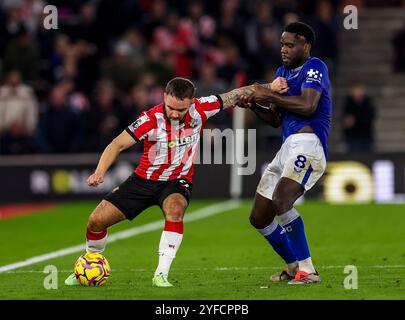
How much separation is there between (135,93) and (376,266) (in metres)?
10.4

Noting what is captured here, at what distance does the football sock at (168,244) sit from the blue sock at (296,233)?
3.34ft

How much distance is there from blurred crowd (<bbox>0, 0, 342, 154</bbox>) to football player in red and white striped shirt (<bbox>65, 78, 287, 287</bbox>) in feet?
34.2

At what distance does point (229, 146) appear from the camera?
21.2 m

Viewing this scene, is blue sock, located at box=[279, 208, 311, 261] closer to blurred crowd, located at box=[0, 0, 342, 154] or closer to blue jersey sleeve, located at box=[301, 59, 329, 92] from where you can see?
blue jersey sleeve, located at box=[301, 59, 329, 92]

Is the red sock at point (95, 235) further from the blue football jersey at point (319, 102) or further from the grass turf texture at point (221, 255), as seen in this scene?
the blue football jersey at point (319, 102)

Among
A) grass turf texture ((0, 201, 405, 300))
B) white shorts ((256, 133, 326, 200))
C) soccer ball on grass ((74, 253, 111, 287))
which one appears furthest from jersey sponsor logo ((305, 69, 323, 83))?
soccer ball on grass ((74, 253, 111, 287))

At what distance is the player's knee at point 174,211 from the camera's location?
10.8m

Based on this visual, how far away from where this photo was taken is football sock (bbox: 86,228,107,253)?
36.8 ft

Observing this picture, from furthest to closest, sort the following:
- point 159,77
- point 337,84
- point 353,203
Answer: point 337,84 < point 159,77 < point 353,203

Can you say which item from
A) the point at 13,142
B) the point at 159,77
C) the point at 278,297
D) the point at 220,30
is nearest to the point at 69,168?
the point at 13,142

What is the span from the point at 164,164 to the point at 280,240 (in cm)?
137

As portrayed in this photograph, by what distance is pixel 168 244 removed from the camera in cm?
1070

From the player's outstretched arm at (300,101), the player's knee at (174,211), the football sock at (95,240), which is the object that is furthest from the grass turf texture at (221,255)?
the player's outstretched arm at (300,101)
